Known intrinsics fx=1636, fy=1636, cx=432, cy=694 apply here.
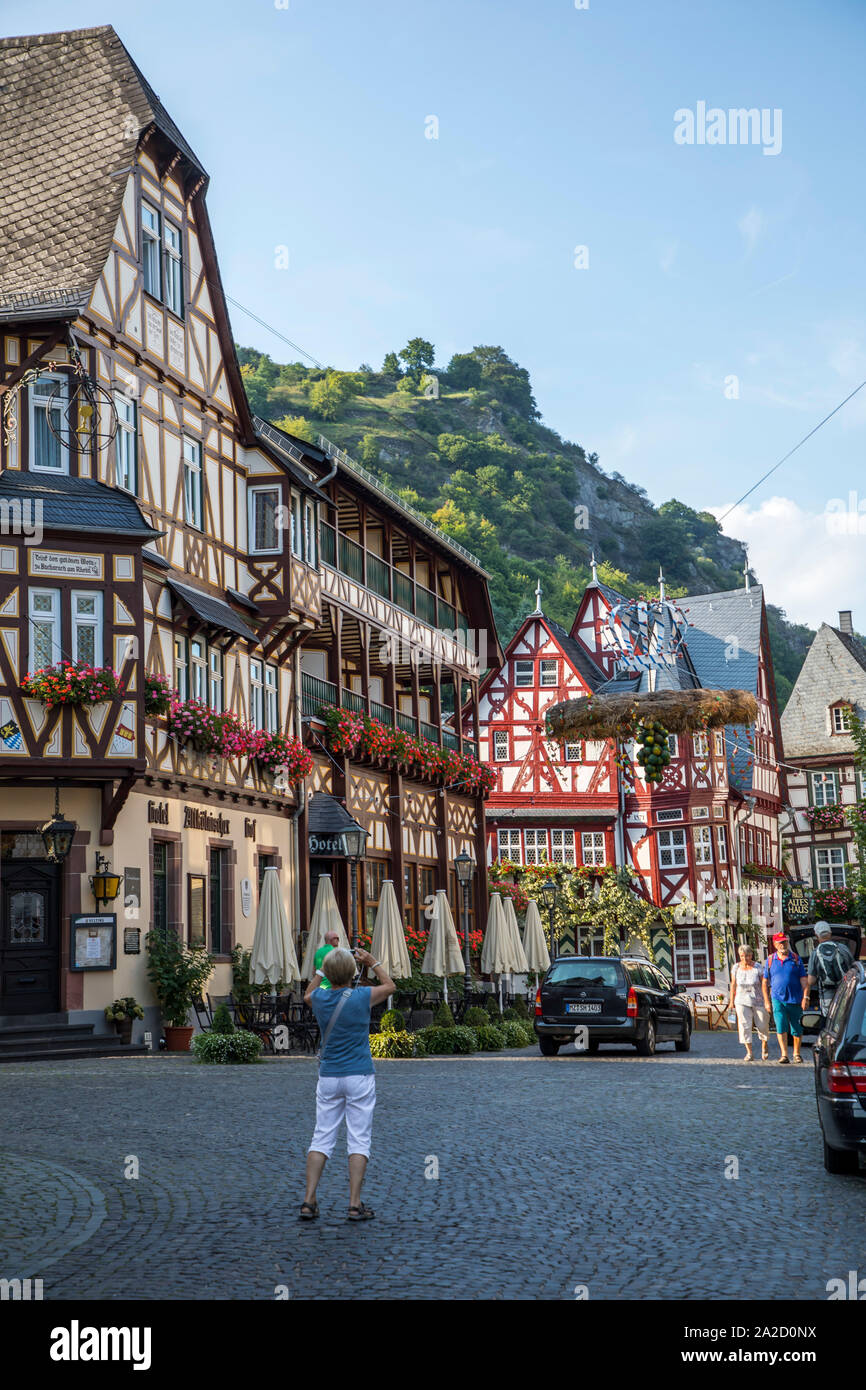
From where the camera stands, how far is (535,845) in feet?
183

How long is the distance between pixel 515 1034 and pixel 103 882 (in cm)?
793

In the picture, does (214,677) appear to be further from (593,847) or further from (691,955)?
(593,847)

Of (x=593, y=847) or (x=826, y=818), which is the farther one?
(x=826, y=818)

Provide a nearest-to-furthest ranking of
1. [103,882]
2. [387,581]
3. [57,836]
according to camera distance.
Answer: [57,836] < [103,882] < [387,581]

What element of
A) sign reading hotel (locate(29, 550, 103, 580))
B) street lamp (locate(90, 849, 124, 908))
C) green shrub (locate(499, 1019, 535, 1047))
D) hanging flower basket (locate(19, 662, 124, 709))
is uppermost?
sign reading hotel (locate(29, 550, 103, 580))

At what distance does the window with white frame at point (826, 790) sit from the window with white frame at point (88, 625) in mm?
52573

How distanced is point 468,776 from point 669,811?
1497cm

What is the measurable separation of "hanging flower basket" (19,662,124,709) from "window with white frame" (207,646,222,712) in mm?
4663

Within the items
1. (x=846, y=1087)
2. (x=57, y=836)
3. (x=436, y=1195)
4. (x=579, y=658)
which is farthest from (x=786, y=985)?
(x=579, y=658)

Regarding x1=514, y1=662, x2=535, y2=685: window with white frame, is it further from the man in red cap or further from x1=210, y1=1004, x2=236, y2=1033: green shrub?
the man in red cap

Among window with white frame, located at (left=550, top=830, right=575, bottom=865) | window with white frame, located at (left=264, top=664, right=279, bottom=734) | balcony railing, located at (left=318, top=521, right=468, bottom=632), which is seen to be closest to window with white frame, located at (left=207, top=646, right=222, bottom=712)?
window with white frame, located at (left=264, top=664, right=279, bottom=734)

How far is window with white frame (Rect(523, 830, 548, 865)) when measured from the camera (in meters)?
55.5

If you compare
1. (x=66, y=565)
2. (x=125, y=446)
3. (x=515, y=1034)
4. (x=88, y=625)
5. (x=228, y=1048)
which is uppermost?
(x=125, y=446)

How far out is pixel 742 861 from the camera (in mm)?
57062
